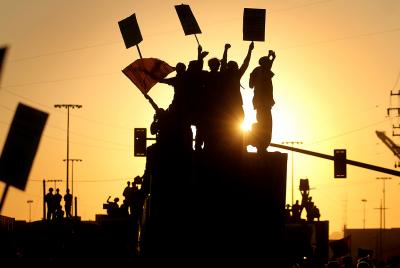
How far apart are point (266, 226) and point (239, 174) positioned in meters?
1.04

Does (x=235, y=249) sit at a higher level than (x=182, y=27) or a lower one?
lower

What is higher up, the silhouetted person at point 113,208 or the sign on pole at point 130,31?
the sign on pole at point 130,31

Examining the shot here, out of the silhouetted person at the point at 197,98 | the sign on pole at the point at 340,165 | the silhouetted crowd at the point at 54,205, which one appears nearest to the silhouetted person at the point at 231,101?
the silhouetted person at the point at 197,98

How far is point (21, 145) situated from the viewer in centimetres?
1606

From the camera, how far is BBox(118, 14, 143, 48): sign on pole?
31.2 m

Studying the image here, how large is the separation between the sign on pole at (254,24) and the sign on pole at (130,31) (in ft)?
14.4

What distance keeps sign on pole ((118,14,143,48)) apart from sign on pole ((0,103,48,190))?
597 inches

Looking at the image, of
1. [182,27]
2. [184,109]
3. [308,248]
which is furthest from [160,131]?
[308,248]

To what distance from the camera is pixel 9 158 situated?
52.8ft

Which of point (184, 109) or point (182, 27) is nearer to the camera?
point (184, 109)

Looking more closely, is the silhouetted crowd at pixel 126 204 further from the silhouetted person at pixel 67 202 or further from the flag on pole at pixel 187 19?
the silhouetted person at pixel 67 202

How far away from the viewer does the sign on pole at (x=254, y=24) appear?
27.3 m

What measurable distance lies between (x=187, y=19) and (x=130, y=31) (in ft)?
5.11

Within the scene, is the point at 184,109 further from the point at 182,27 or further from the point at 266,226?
the point at 182,27
